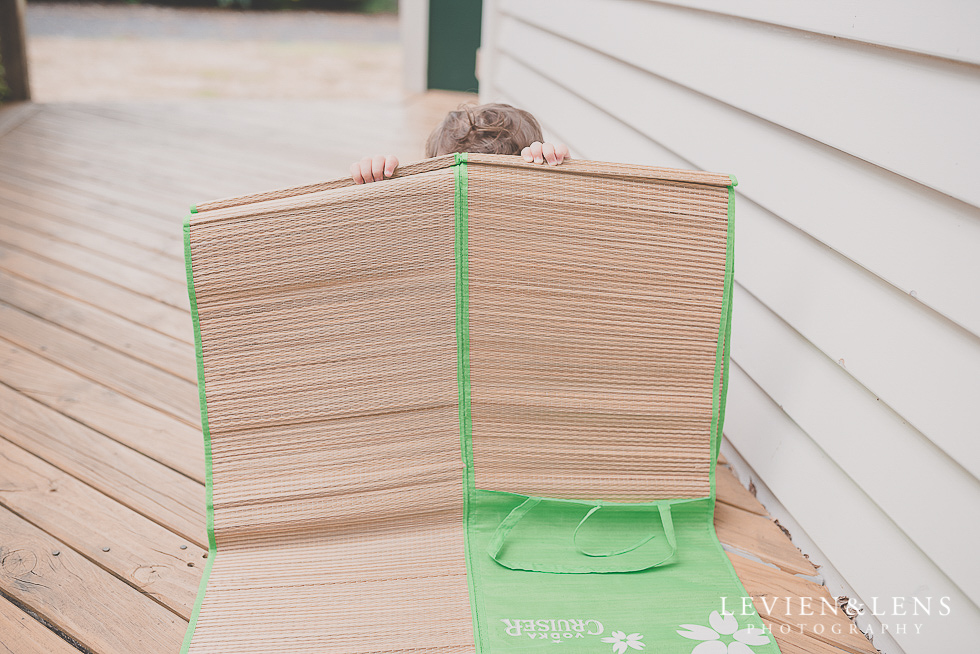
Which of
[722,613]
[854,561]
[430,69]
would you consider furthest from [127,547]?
[430,69]

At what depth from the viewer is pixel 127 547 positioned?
142 centimetres

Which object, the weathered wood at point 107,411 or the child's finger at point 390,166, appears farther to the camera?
the weathered wood at point 107,411

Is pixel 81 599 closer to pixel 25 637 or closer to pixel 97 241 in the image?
pixel 25 637

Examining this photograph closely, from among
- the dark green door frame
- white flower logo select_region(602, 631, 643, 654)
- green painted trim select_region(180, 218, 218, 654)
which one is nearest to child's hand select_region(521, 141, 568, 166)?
green painted trim select_region(180, 218, 218, 654)

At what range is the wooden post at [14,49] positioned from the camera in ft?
15.2

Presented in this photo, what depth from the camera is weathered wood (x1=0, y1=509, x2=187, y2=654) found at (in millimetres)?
1222

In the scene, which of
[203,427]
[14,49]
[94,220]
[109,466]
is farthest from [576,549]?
[14,49]

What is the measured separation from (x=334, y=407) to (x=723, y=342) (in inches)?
28.9

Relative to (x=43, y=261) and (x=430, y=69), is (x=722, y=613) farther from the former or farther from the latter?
(x=430, y=69)

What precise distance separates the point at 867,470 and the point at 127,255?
8.21 feet

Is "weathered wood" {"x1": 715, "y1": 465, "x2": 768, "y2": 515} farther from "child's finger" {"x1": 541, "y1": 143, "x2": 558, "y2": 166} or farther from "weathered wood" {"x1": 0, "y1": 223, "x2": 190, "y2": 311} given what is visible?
"weathered wood" {"x1": 0, "y1": 223, "x2": 190, "y2": 311}

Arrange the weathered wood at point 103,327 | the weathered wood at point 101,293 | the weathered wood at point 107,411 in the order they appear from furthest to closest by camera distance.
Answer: the weathered wood at point 101,293 < the weathered wood at point 103,327 < the weathered wood at point 107,411

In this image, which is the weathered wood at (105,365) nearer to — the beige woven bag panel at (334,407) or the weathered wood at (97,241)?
the weathered wood at (97,241)

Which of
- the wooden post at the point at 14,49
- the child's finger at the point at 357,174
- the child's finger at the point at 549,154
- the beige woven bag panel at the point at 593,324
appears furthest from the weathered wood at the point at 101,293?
the wooden post at the point at 14,49
